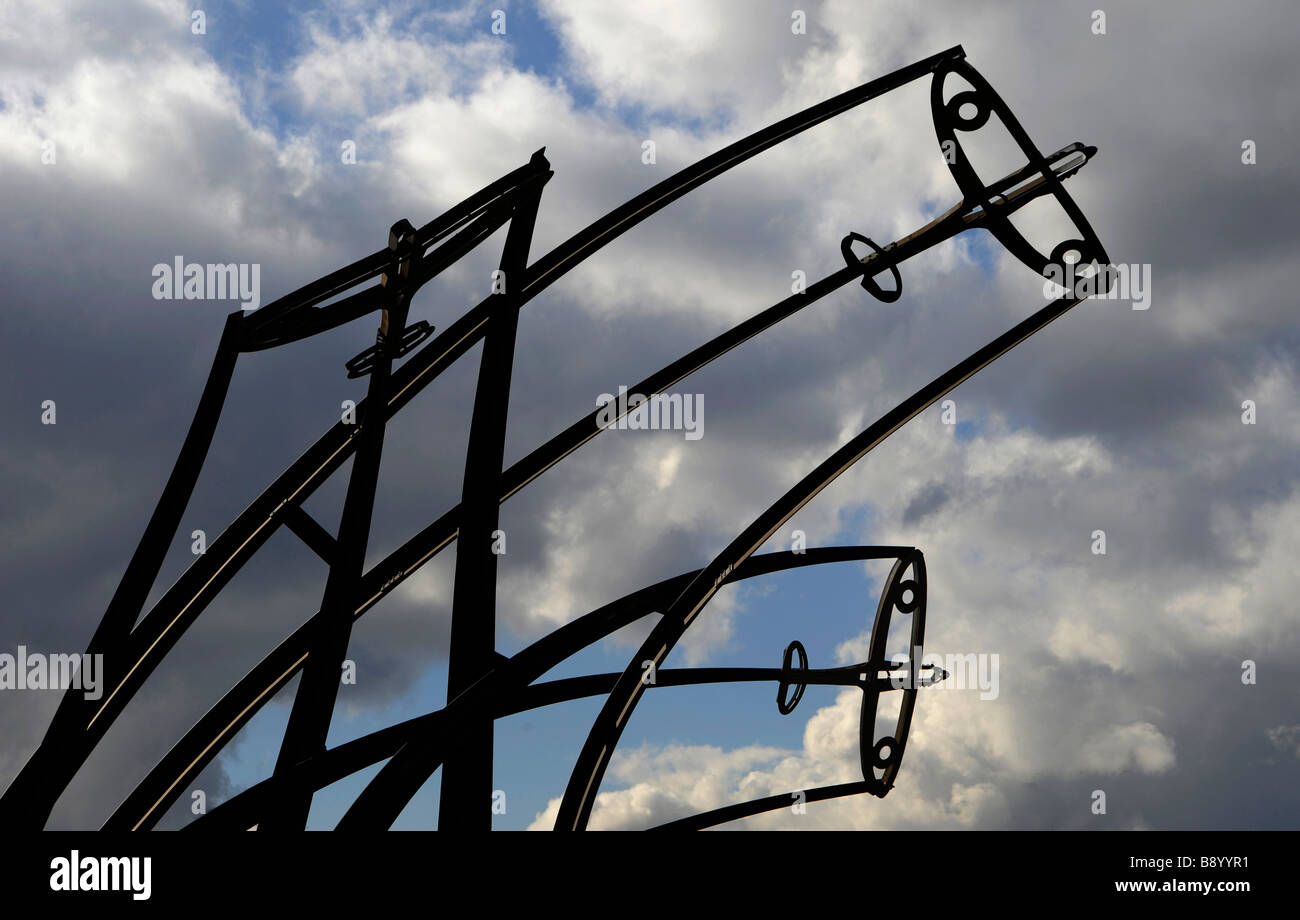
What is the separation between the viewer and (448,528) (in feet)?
40.0

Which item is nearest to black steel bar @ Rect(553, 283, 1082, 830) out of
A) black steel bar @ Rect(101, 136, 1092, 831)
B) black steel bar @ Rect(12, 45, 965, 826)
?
black steel bar @ Rect(101, 136, 1092, 831)

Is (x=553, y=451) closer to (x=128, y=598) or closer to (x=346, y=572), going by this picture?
(x=346, y=572)

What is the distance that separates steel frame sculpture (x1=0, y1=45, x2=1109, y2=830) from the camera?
9.60m

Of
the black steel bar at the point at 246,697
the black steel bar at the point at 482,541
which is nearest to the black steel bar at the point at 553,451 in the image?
the black steel bar at the point at 246,697

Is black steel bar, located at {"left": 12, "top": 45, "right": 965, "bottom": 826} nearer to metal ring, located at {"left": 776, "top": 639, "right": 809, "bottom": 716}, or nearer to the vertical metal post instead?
the vertical metal post

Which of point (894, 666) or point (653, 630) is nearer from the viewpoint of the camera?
point (653, 630)

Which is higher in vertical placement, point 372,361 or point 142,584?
point 372,361

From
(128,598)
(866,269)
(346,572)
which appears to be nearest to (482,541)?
(346,572)

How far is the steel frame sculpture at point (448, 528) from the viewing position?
9602 mm

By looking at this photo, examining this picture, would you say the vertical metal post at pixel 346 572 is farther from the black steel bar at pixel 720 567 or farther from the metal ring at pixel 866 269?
the metal ring at pixel 866 269
